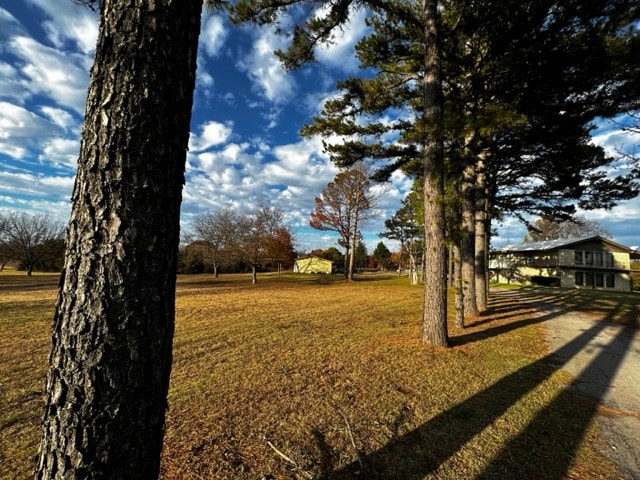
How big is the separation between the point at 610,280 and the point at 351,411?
39.7 metres

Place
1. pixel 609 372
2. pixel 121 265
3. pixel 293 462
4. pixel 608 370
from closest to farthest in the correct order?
1. pixel 121 265
2. pixel 293 462
3. pixel 609 372
4. pixel 608 370

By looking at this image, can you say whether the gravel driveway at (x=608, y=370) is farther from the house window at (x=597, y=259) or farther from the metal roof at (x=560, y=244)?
the house window at (x=597, y=259)

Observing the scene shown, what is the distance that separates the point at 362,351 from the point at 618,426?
330 centimetres

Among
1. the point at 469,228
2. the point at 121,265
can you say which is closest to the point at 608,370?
the point at 469,228

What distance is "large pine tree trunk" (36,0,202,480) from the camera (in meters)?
1.25

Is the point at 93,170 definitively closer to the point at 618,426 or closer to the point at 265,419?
the point at 265,419

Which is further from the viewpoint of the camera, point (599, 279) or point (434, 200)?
point (599, 279)

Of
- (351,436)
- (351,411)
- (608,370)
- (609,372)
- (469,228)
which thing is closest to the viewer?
(351,436)

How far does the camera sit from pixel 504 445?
9.64 feet

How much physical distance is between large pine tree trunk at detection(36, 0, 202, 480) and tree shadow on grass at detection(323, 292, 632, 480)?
1.76m

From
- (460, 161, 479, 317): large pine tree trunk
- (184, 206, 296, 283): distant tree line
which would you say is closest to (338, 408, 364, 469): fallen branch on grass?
(460, 161, 479, 317): large pine tree trunk

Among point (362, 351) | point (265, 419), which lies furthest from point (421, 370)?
point (265, 419)

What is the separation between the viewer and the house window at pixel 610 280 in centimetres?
3091

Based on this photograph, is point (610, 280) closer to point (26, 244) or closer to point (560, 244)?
point (560, 244)
